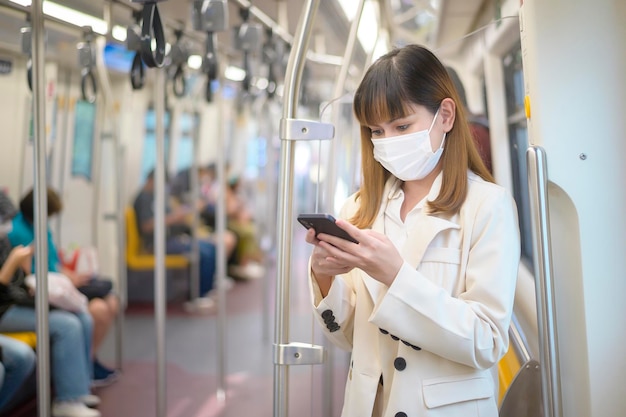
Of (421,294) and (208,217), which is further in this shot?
(208,217)

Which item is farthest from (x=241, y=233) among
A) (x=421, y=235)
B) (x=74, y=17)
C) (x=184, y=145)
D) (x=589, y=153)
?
(x=421, y=235)

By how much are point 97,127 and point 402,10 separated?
2840mm

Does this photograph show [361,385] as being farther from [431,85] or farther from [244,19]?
[244,19]

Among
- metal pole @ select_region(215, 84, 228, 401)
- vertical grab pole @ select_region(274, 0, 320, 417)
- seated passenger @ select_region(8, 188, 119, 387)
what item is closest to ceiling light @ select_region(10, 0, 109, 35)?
metal pole @ select_region(215, 84, 228, 401)

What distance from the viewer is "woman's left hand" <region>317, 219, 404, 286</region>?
51.2 inches

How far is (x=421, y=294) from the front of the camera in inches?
51.4

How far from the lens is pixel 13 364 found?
3383mm

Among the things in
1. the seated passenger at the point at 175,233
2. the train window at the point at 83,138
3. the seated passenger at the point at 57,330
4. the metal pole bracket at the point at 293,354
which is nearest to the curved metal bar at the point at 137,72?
the seated passenger at the point at 57,330

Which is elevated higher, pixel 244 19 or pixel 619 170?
pixel 244 19

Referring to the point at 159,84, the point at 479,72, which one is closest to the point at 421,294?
the point at 479,72

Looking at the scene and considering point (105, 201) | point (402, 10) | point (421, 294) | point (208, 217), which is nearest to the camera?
point (421, 294)

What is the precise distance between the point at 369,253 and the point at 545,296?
0.55 metres

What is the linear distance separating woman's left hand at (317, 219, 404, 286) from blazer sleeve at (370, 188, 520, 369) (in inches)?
1.0

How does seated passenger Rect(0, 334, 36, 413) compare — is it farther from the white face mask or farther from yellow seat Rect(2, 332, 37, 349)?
the white face mask
